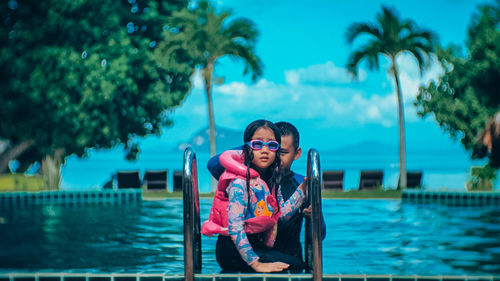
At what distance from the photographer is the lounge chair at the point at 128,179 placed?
2130 cm

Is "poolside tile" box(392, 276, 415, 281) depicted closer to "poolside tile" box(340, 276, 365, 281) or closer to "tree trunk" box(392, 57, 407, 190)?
"poolside tile" box(340, 276, 365, 281)

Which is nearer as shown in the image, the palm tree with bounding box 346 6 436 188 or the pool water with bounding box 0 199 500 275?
the pool water with bounding box 0 199 500 275

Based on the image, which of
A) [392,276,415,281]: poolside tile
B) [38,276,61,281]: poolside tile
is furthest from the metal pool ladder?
[38,276,61,281]: poolside tile

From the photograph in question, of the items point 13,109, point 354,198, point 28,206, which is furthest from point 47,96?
point 354,198

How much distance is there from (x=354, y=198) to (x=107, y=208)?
308 inches

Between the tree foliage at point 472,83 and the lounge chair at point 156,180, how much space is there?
41.4 ft

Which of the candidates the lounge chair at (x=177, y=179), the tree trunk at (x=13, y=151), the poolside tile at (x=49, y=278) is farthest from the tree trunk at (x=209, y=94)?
the poolside tile at (x=49, y=278)

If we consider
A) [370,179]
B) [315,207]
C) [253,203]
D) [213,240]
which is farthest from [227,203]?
[370,179]

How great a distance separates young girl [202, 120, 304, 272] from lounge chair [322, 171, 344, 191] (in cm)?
1761

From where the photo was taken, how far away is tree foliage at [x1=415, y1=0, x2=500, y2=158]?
83.3 ft

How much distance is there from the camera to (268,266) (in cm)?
452

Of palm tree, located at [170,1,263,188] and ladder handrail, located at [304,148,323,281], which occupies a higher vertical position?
palm tree, located at [170,1,263,188]

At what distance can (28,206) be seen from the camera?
1822cm

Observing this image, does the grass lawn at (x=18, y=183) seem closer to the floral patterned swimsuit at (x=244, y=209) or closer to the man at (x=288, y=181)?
the man at (x=288, y=181)
